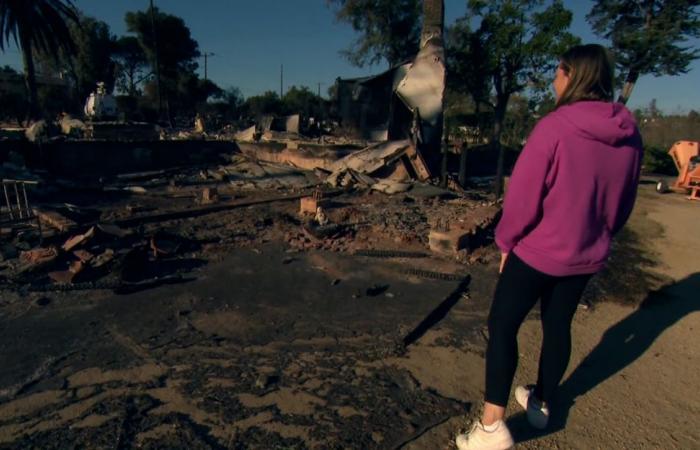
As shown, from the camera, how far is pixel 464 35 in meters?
22.5

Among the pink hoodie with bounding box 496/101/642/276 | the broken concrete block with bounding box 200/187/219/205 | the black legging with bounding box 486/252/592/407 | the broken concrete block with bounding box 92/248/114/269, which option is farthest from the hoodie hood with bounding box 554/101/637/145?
the broken concrete block with bounding box 200/187/219/205

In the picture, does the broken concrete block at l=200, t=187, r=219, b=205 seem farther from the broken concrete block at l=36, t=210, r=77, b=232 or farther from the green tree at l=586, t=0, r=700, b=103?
the green tree at l=586, t=0, r=700, b=103

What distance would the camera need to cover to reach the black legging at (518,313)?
200 cm

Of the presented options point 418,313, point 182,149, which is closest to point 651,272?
point 418,313

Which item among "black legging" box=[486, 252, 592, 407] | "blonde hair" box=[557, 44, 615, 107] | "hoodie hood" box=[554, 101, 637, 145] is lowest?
"black legging" box=[486, 252, 592, 407]

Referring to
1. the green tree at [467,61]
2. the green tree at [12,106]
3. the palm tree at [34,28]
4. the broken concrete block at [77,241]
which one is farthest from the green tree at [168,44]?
the broken concrete block at [77,241]

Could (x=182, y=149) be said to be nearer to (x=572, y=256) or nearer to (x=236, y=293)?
(x=236, y=293)

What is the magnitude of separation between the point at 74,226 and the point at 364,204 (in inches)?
196

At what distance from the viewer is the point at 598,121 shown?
5.79 ft

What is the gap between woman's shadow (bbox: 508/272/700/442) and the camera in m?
2.47

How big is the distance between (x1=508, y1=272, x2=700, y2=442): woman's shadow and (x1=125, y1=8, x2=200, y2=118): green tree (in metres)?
36.7

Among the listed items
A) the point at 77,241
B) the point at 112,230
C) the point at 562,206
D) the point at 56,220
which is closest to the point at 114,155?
the point at 56,220

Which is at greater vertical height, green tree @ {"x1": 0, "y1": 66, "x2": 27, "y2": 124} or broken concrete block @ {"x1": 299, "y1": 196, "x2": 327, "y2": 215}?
green tree @ {"x1": 0, "y1": 66, "x2": 27, "y2": 124}

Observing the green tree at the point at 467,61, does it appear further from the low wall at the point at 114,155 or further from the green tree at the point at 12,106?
the green tree at the point at 12,106
